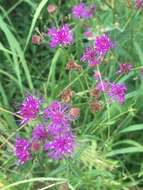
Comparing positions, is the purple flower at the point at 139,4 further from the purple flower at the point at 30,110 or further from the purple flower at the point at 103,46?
the purple flower at the point at 30,110

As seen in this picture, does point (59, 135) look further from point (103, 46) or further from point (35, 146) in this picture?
point (103, 46)

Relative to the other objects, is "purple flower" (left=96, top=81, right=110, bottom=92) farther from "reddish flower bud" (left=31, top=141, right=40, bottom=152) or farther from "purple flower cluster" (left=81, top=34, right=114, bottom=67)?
"reddish flower bud" (left=31, top=141, right=40, bottom=152)

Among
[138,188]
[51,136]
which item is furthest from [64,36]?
[138,188]

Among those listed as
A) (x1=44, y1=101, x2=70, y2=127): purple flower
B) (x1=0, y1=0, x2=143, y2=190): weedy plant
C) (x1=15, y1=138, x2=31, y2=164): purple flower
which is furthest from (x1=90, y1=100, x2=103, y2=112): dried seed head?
(x1=15, y1=138, x2=31, y2=164): purple flower

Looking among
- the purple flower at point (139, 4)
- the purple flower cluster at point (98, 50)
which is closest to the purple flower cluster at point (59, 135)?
the purple flower cluster at point (98, 50)

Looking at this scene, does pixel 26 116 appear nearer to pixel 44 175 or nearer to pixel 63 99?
pixel 63 99

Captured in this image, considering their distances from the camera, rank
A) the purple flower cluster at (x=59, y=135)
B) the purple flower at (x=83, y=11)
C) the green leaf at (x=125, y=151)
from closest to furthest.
Answer: the purple flower cluster at (x=59, y=135), the green leaf at (x=125, y=151), the purple flower at (x=83, y=11)

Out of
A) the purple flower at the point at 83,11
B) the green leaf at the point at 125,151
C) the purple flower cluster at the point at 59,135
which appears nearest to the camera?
the purple flower cluster at the point at 59,135
